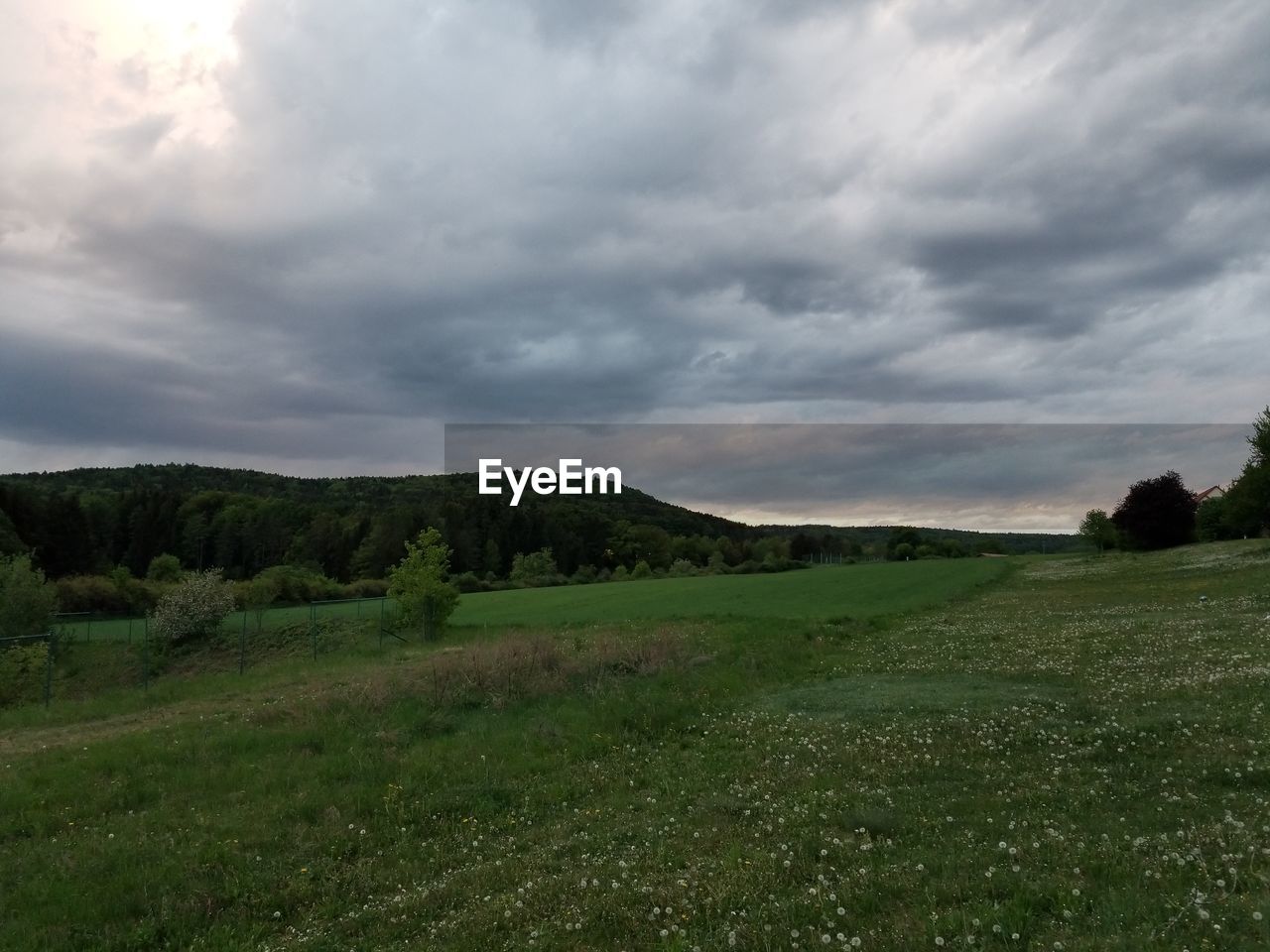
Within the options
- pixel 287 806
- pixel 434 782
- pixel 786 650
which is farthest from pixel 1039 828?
pixel 786 650

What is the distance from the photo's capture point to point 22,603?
51.1 meters

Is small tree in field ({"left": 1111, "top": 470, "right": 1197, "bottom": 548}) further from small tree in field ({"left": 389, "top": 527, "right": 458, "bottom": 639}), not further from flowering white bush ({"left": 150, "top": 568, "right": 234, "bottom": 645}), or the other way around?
flowering white bush ({"left": 150, "top": 568, "right": 234, "bottom": 645})

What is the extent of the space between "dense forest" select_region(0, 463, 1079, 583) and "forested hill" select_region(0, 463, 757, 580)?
177mm

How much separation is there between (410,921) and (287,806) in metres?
4.52

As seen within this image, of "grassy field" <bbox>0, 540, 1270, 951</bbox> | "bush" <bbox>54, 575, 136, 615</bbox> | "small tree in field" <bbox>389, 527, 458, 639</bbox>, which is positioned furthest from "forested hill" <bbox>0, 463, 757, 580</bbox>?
"grassy field" <bbox>0, 540, 1270, 951</bbox>

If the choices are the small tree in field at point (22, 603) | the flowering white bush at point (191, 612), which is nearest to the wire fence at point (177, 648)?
the flowering white bush at point (191, 612)

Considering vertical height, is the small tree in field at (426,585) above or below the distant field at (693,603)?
above

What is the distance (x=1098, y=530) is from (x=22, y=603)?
121 meters

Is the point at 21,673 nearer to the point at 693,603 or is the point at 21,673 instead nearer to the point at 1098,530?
the point at 693,603

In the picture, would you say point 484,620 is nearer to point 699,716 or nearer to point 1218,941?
point 699,716

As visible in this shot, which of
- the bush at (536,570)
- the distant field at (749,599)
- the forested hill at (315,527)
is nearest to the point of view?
the distant field at (749,599)

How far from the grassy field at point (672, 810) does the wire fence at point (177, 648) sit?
22.9 meters

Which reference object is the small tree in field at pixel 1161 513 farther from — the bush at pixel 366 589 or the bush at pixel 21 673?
the bush at pixel 21 673

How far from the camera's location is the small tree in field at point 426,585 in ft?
133
